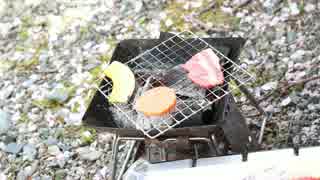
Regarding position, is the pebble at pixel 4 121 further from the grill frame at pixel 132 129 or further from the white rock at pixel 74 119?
the grill frame at pixel 132 129

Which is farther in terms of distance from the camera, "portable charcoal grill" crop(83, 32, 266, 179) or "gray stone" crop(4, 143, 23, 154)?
"gray stone" crop(4, 143, 23, 154)

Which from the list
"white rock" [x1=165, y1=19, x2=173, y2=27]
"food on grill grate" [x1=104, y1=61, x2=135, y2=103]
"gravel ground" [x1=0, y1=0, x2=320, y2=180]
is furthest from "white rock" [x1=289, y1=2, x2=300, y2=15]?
"food on grill grate" [x1=104, y1=61, x2=135, y2=103]

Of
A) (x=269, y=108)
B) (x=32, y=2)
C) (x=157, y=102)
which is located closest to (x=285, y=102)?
(x=269, y=108)

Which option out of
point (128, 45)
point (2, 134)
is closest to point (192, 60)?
point (128, 45)

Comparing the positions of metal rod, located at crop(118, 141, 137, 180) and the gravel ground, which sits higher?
the gravel ground

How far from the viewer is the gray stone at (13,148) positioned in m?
4.37

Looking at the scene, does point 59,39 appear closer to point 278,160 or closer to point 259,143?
point 259,143

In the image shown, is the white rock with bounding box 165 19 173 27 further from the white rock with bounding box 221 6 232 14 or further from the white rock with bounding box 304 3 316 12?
the white rock with bounding box 304 3 316 12

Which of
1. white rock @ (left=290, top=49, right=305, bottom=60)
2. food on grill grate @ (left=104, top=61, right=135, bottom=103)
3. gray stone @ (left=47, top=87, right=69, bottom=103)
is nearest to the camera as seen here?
food on grill grate @ (left=104, top=61, right=135, bottom=103)

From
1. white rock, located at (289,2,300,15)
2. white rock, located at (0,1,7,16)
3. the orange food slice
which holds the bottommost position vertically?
the orange food slice

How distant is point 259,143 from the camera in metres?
3.92

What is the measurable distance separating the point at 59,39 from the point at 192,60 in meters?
2.67

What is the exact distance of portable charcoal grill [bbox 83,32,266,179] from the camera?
9.65 ft

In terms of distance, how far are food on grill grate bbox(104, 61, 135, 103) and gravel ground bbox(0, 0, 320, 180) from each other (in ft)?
3.69
